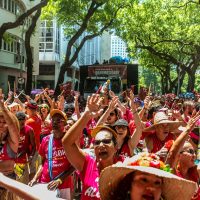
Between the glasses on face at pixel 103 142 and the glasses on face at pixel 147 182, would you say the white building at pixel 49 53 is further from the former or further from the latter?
the glasses on face at pixel 147 182

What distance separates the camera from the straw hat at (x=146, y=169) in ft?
8.67

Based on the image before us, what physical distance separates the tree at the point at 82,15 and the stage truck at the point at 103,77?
7.37 feet

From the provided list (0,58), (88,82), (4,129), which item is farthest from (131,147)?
(0,58)

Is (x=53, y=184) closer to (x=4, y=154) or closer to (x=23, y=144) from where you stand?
(x=4, y=154)

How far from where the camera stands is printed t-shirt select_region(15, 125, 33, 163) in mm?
6520

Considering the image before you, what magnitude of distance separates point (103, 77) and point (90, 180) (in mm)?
17113

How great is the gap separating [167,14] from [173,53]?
6768 millimetres

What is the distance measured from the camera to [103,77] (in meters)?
20.7

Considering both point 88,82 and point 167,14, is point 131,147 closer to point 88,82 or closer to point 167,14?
point 88,82

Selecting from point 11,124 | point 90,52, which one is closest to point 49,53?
point 90,52

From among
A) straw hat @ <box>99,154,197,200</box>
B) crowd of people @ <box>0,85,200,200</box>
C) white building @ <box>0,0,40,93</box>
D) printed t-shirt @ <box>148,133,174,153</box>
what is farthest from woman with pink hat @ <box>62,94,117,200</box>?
white building @ <box>0,0,40,93</box>

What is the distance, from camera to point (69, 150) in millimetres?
3764

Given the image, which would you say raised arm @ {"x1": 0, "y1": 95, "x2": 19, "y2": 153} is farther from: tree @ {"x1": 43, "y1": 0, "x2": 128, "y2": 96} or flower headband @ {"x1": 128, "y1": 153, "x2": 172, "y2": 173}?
tree @ {"x1": 43, "y1": 0, "x2": 128, "y2": 96}

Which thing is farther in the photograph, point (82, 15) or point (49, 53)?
point (49, 53)
